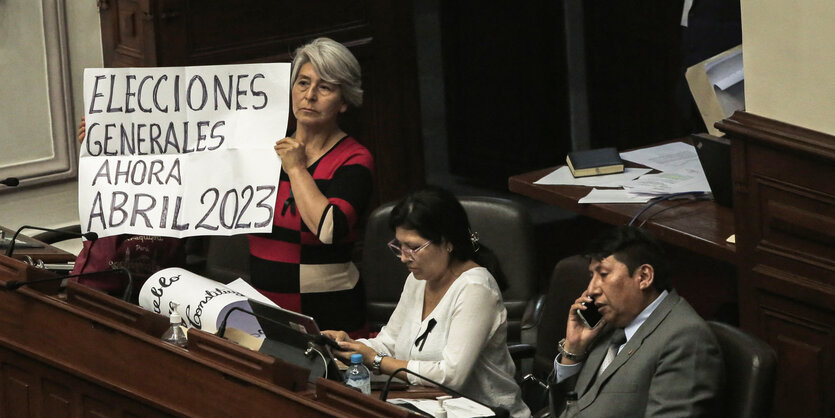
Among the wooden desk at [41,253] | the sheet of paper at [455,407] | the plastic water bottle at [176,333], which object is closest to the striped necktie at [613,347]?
the sheet of paper at [455,407]

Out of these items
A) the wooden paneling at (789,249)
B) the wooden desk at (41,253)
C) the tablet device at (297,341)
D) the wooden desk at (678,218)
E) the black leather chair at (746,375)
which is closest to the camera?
the black leather chair at (746,375)

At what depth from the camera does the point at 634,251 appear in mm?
3002

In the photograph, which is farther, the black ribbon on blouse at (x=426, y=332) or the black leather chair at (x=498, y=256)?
the black leather chair at (x=498, y=256)

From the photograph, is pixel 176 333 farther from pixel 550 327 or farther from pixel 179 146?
pixel 550 327

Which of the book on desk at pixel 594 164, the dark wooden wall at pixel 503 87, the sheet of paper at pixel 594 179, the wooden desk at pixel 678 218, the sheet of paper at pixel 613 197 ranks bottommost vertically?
the wooden desk at pixel 678 218

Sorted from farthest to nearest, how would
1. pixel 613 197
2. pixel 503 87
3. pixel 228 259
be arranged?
pixel 503 87 → pixel 228 259 → pixel 613 197

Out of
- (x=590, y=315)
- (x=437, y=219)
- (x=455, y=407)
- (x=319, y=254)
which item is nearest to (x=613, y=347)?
(x=590, y=315)

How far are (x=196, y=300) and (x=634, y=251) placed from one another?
1112 mm

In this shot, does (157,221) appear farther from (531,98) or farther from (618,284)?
(531,98)

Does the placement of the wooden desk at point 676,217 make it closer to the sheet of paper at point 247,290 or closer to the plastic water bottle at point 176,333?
the sheet of paper at point 247,290

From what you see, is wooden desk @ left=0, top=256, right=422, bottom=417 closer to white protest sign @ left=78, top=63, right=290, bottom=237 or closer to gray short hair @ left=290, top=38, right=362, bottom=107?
white protest sign @ left=78, top=63, right=290, bottom=237

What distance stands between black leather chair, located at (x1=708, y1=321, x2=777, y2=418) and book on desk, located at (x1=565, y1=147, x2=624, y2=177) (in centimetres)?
161

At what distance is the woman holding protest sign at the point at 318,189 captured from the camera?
11.5 feet

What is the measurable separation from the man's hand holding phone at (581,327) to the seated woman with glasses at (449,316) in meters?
0.21
